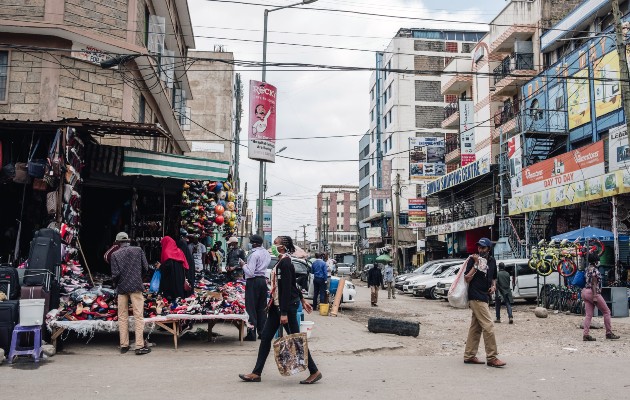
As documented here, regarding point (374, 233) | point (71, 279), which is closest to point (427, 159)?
point (374, 233)

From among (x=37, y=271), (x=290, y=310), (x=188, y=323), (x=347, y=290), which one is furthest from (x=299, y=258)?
(x=290, y=310)

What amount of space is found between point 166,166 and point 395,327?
6.27 m

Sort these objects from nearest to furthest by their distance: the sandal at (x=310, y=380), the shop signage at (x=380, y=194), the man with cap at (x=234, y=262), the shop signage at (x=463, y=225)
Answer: the sandal at (x=310, y=380), the man with cap at (x=234, y=262), the shop signage at (x=463, y=225), the shop signage at (x=380, y=194)

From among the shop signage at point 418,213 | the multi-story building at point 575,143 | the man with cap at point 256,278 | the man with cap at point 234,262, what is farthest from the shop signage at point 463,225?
the man with cap at point 256,278

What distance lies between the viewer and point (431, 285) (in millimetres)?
27375

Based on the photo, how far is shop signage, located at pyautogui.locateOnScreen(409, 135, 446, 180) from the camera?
147 feet

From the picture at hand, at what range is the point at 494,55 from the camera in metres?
39.4

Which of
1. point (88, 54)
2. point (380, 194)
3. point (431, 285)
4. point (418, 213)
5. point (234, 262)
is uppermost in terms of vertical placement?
point (88, 54)

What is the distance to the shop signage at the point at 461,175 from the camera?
3550 cm

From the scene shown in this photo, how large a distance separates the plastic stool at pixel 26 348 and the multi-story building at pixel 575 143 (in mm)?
18495

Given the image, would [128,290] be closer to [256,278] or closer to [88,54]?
[256,278]

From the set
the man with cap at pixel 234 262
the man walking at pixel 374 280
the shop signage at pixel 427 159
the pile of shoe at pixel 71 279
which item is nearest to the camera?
the pile of shoe at pixel 71 279

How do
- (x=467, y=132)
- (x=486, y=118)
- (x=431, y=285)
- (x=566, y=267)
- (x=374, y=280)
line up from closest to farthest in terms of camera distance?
(x=566, y=267) → (x=374, y=280) → (x=431, y=285) → (x=486, y=118) → (x=467, y=132)

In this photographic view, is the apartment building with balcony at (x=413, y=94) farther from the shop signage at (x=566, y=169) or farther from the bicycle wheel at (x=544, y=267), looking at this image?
the bicycle wheel at (x=544, y=267)
